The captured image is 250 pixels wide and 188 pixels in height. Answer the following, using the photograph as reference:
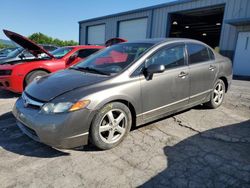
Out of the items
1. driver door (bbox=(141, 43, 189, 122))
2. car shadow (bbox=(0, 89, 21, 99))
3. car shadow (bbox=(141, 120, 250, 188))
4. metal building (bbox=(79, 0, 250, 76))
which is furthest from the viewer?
metal building (bbox=(79, 0, 250, 76))

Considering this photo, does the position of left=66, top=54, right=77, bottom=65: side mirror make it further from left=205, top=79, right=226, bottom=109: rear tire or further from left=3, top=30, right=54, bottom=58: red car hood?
left=205, top=79, right=226, bottom=109: rear tire

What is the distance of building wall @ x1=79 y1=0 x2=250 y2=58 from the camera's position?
12586 mm

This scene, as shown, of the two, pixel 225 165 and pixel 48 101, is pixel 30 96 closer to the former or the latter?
pixel 48 101

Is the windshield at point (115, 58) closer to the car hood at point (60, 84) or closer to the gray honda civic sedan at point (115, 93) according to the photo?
the gray honda civic sedan at point (115, 93)

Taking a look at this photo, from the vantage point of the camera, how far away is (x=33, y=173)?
254cm

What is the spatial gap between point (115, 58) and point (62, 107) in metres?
1.57

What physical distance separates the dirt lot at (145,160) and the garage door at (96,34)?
756 inches

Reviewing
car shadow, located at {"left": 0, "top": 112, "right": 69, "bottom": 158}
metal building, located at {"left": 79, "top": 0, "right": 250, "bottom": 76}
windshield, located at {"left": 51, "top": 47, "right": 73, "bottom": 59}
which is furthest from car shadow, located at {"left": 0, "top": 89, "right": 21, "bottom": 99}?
metal building, located at {"left": 79, "top": 0, "right": 250, "bottom": 76}

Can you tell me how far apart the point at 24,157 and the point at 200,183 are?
2151 mm

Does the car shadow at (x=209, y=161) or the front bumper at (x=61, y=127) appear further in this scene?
the front bumper at (x=61, y=127)

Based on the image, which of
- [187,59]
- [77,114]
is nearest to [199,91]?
[187,59]

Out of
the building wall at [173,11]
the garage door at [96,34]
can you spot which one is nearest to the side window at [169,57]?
the building wall at [173,11]

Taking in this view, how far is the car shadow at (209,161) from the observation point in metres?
2.42

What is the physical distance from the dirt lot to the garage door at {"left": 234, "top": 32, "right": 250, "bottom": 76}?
9865 mm
